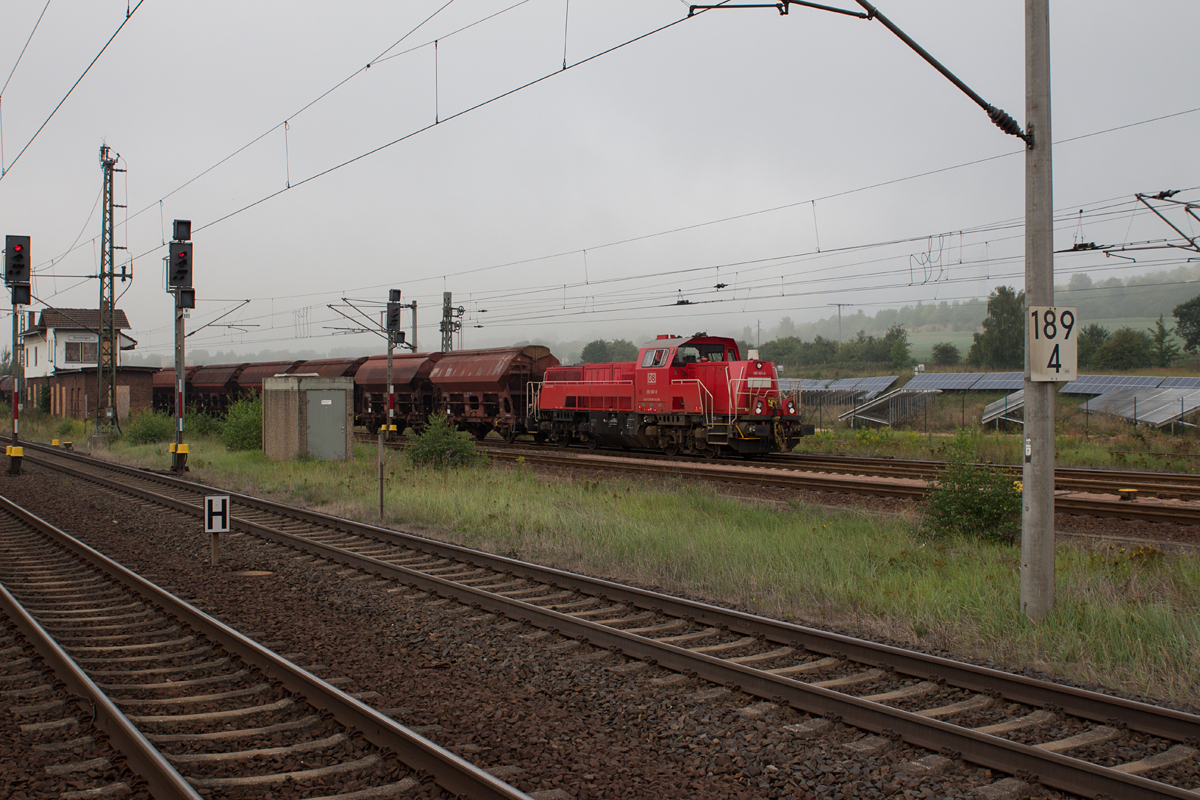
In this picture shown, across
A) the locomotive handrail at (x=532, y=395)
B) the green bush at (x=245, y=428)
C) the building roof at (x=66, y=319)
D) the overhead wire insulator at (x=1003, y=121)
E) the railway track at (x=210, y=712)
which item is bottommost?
the railway track at (x=210, y=712)

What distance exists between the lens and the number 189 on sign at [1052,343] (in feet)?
23.5

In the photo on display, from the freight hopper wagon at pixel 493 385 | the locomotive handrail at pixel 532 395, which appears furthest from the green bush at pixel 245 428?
the locomotive handrail at pixel 532 395

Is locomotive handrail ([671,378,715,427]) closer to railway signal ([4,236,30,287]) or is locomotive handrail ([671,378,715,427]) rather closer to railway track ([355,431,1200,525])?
railway track ([355,431,1200,525])

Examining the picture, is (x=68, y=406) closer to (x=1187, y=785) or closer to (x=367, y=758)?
(x=367, y=758)

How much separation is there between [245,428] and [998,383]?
3976cm

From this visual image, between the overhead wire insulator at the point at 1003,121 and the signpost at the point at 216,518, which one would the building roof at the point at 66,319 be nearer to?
the signpost at the point at 216,518

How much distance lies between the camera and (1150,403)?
34.1 m

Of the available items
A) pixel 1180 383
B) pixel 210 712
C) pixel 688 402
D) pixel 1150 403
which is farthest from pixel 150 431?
pixel 1180 383

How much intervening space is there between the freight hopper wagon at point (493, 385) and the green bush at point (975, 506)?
18392 mm

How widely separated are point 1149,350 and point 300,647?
67129 millimetres

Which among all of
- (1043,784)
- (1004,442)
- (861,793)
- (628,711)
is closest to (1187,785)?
(1043,784)

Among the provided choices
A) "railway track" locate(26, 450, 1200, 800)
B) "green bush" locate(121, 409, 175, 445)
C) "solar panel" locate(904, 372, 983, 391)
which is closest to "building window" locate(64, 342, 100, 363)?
"green bush" locate(121, 409, 175, 445)

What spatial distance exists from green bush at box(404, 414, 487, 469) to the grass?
3072 mm

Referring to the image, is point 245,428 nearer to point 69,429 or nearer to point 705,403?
point 705,403
